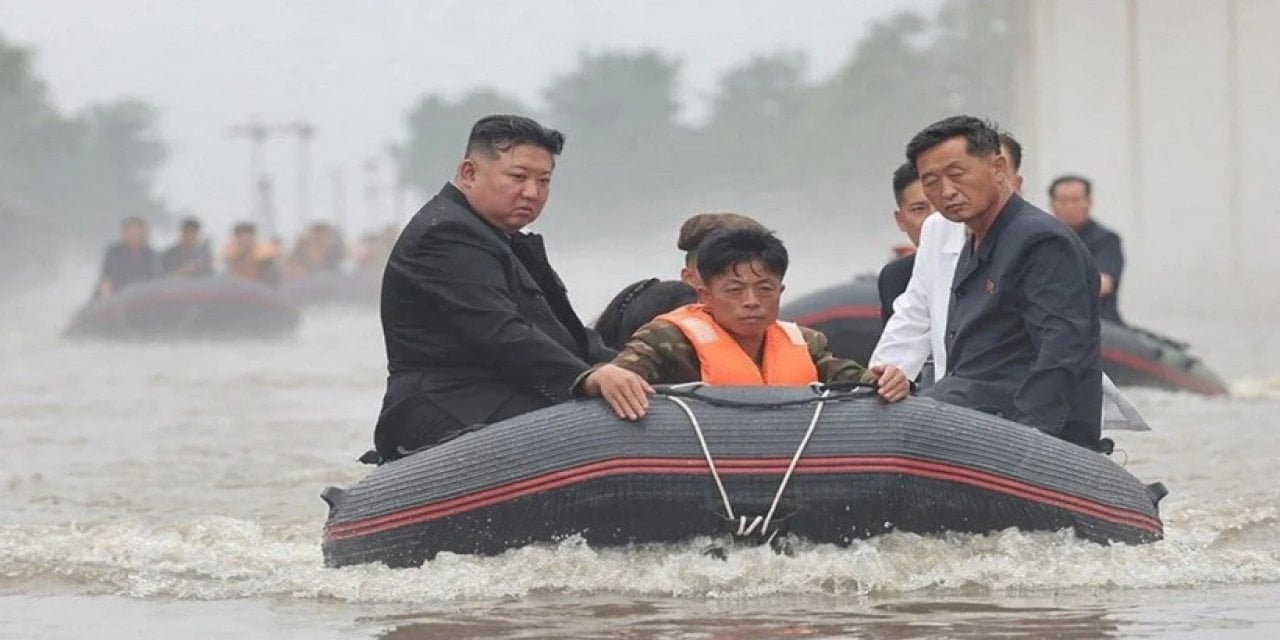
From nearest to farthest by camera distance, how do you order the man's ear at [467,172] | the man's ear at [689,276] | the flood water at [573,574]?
1. the flood water at [573,574]
2. the man's ear at [467,172]
3. the man's ear at [689,276]

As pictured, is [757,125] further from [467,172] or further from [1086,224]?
[467,172]

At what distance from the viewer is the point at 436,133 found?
156m

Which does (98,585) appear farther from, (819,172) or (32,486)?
(819,172)

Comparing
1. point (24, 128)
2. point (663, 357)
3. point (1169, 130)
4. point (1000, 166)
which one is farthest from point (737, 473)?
point (24, 128)

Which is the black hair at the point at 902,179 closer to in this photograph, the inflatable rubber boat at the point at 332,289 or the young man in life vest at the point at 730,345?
the young man in life vest at the point at 730,345

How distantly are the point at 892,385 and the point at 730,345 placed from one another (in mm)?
495

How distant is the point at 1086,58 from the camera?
41562 millimetres

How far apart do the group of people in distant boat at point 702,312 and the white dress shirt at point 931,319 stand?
275 mm

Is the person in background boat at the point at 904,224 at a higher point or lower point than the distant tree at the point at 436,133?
lower

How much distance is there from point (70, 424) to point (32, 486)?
14.7 feet

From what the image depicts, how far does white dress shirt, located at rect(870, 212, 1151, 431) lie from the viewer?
312 inches

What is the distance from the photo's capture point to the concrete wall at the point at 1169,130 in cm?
3694

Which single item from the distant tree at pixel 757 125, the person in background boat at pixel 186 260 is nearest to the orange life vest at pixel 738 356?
the person in background boat at pixel 186 260

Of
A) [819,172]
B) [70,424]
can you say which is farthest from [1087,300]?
[819,172]
